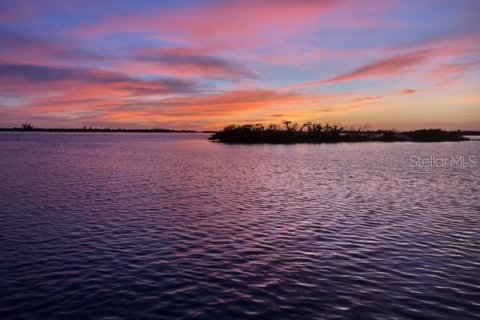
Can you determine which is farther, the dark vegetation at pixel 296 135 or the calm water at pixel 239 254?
the dark vegetation at pixel 296 135

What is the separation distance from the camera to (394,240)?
19.8 meters

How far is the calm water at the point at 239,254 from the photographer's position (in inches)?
500

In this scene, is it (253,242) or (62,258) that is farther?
(253,242)

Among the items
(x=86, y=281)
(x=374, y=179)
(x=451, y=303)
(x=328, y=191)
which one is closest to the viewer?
(x=451, y=303)

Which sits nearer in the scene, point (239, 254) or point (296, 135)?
point (239, 254)

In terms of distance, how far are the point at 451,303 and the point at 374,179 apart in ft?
107

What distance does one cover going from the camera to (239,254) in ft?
58.2

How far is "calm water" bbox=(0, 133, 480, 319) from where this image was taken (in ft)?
41.7

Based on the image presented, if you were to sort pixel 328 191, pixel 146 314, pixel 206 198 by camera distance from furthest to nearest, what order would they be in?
pixel 328 191 < pixel 206 198 < pixel 146 314

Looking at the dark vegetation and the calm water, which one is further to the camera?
the dark vegetation

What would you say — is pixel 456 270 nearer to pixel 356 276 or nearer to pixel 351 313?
pixel 356 276

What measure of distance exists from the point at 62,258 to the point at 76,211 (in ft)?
33.6

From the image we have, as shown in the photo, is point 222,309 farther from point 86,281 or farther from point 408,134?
point 408,134

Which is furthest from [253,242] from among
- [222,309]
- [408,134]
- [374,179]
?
[408,134]
